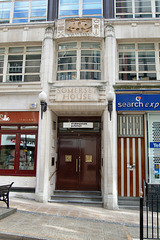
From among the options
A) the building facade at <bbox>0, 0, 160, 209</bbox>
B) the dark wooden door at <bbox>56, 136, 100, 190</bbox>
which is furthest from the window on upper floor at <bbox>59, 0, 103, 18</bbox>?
the dark wooden door at <bbox>56, 136, 100, 190</bbox>

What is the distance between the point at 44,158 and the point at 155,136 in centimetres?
469

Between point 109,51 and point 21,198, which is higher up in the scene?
point 109,51

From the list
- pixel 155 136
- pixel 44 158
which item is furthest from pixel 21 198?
pixel 155 136

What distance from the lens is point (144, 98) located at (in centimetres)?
915

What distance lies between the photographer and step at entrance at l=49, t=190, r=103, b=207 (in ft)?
28.7

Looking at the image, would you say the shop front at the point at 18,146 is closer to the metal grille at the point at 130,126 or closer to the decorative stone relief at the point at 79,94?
the decorative stone relief at the point at 79,94

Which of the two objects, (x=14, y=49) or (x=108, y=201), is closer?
(x=108, y=201)

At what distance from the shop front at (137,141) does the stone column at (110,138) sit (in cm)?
55

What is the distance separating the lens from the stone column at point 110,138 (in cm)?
847

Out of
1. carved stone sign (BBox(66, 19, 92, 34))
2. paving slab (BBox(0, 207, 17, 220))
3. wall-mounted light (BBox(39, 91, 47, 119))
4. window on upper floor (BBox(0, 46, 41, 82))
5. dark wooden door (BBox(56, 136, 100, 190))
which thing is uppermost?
carved stone sign (BBox(66, 19, 92, 34))

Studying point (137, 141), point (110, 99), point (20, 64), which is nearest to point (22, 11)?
point (20, 64)

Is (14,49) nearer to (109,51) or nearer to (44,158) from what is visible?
(109,51)

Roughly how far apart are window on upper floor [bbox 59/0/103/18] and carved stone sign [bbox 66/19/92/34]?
2.25 ft

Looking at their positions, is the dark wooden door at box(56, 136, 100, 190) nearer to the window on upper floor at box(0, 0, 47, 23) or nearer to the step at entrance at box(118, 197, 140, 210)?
the step at entrance at box(118, 197, 140, 210)
